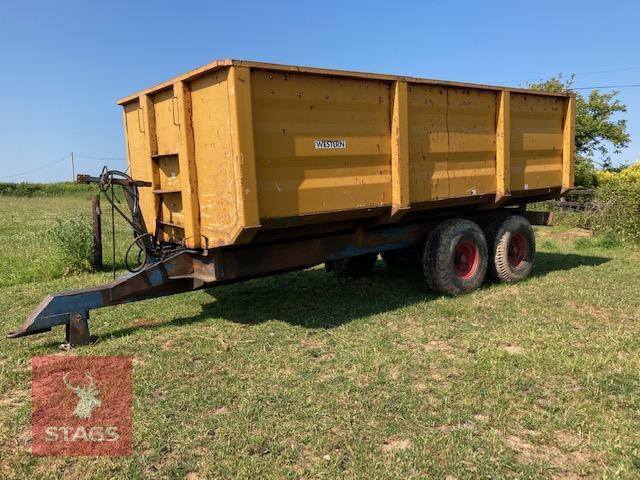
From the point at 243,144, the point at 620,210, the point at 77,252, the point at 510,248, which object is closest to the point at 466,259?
the point at 510,248

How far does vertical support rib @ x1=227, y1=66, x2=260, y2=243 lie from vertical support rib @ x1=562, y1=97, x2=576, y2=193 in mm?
5344

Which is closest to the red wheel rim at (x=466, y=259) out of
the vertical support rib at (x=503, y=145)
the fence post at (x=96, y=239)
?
the vertical support rib at (x=503, y=145)

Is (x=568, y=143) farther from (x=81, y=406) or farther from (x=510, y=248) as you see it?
(x=81, y=406)

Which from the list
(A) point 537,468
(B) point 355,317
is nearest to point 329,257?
(B) point 355,317

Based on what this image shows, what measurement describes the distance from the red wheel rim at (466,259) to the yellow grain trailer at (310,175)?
0.6 inches

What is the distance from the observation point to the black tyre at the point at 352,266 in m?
7.60

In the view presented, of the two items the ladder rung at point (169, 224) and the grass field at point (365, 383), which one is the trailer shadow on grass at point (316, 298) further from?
the ladder rung at point (169, 224)

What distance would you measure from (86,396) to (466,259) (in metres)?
4.74

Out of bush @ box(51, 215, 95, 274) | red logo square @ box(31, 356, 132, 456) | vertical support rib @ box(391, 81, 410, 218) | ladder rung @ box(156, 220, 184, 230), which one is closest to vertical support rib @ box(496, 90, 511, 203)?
vertical support rib @ box(391, 81, 410, 218)

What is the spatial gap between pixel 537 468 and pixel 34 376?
3707 mm

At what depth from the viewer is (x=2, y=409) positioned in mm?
3705

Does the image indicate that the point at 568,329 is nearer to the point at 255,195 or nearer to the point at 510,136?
the point at 510,136

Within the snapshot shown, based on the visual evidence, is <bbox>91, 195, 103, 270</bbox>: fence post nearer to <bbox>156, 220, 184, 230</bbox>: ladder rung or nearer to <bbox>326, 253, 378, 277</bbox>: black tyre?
<bbox>156, 220, 184, 230</bbox>: ladder rung

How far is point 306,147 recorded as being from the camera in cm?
487
